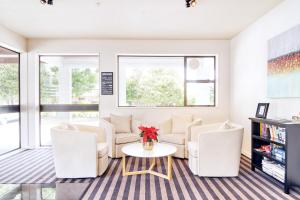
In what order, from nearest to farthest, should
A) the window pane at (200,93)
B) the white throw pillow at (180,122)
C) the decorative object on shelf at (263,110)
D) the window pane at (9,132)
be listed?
the decorative object on shelf at (263,110) → the window pane at (9,132) → the white throw pillow at (180,122) → the window pane at (200,93)

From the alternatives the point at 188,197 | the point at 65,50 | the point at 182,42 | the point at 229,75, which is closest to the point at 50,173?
the point at 188,197

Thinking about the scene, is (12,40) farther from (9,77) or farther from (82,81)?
(82,81)

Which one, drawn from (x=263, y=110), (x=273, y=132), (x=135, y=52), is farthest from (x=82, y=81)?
(x=273, y=132)

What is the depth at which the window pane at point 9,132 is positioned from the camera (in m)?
4.38

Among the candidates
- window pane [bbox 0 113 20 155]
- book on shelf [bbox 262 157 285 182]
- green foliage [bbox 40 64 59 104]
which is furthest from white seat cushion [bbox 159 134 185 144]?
window pane [bbox 0 113 20 155]

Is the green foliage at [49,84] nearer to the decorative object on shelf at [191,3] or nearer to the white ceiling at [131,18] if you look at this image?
the white ceiling at [131,18]

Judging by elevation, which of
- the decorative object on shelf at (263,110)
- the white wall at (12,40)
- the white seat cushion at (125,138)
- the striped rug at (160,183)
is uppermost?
the white wall at (12,40)

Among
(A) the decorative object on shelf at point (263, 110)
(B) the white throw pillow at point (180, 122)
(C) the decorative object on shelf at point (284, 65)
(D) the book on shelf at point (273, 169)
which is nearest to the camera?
(D) the book on shelf at point (273, 169)

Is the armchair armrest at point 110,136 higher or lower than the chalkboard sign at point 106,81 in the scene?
lower

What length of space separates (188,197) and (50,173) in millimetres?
2312

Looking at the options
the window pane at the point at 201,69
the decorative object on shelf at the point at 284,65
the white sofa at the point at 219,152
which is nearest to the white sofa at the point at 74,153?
the white sofa at the point at 219,152

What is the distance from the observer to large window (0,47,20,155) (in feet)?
14.4

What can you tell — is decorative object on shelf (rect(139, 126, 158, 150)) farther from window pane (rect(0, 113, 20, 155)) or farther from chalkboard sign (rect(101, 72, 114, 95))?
window pane (rect(0, 113, 20, 155))

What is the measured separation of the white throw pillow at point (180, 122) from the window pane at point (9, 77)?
3753mm
